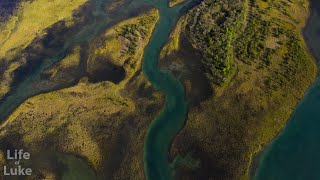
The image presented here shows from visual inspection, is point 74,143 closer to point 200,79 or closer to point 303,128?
point 200,79

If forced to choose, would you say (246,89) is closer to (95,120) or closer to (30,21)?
(95,120)

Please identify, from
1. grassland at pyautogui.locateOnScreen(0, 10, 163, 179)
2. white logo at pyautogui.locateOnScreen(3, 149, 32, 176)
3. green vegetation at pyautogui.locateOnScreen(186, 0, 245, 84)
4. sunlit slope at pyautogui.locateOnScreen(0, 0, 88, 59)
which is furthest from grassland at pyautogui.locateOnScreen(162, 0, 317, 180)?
sunlit slope at pyautogui.locateOnScreen(0, 0, 88, 59)

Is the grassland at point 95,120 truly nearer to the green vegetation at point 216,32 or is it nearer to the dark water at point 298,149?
the green vegetation at point 216,32

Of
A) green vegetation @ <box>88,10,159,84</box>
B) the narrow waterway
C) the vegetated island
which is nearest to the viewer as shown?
the narrow waterway

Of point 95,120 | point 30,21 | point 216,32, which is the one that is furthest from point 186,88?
point 30,21

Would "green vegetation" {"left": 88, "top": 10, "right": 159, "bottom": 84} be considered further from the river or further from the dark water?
the dark water

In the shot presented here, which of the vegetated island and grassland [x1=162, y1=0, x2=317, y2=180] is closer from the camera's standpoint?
grassland [x1=162, y1=0, x2=317, y2=180]
